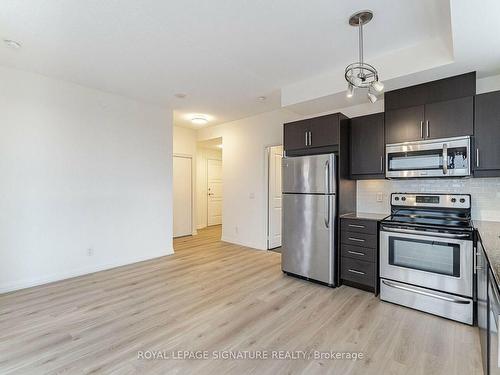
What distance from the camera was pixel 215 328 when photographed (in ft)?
7.45

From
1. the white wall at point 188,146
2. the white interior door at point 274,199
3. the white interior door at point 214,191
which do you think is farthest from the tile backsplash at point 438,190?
the white interior door at point 214,191

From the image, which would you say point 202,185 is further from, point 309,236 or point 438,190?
point 438,190

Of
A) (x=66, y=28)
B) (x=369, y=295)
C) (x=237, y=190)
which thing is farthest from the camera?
(x=237, y=190)

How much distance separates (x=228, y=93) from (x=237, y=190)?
2.24 metres

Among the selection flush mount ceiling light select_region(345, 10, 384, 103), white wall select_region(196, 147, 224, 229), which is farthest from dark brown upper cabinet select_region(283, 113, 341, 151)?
white wall select_region(196, 147, 224, 229)

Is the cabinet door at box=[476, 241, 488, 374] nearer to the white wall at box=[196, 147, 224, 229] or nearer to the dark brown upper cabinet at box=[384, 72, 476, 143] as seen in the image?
the dark brown upper cabinet at box=[384, 72, 476, 143]

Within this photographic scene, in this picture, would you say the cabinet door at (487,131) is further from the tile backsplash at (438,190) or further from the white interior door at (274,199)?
the white interior door at (274,199)

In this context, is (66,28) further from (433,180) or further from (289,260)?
(433,180)

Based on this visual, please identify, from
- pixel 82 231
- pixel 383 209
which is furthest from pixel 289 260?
pixel 82 231

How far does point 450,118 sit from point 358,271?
1962 mm

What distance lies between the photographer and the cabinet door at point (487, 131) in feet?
8.05

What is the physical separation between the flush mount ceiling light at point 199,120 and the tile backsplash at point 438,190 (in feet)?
11.0

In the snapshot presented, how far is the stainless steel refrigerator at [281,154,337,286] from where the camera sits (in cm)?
317

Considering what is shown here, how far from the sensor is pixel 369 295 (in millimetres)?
2949
